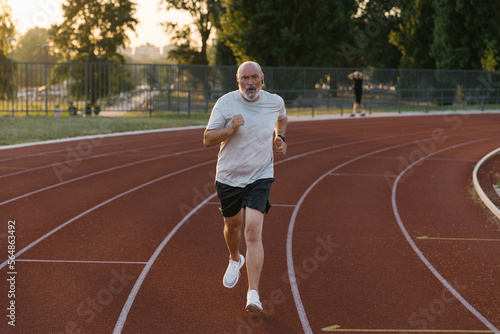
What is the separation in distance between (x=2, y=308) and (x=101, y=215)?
3.73m

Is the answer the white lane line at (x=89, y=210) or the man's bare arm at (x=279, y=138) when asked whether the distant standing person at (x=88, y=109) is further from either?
the man's bare arm at (x=279, y=138)

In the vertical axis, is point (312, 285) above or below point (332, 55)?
below

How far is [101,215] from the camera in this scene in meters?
8.84

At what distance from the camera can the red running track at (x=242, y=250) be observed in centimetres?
507

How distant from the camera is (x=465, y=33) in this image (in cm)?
4550

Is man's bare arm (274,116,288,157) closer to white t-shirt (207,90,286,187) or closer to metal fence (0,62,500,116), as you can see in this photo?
white t-shirt (207,90,286,187)

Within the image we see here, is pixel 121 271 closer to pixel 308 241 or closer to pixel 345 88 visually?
pixel 308 241

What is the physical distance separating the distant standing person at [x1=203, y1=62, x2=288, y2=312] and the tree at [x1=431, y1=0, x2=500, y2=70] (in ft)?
133

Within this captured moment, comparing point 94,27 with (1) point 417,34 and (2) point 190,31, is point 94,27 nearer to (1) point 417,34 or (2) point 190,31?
(2) point 190,31

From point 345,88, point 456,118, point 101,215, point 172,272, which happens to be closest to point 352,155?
point 101,215
